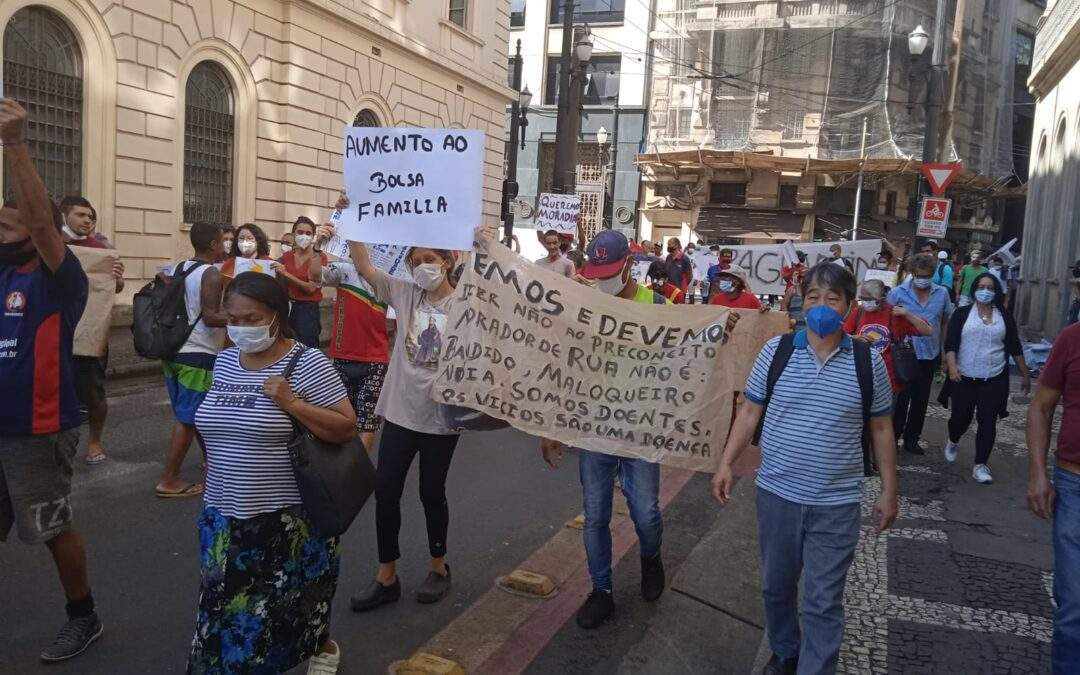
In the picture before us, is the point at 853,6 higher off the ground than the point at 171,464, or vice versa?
the point at 853,6

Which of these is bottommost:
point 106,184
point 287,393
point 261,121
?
point 287,393

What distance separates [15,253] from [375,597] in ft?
7.24

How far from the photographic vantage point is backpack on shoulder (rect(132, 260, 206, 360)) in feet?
19.3

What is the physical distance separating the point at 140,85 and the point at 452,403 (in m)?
10.5

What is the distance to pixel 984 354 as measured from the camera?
7.45 m

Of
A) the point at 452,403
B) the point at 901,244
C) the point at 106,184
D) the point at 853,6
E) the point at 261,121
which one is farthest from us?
the point at 901,244

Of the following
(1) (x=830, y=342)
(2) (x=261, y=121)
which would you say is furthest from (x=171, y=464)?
(2) (x=261, y=121)

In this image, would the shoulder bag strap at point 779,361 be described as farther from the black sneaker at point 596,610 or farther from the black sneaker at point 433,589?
the black sneaker at point 433,589

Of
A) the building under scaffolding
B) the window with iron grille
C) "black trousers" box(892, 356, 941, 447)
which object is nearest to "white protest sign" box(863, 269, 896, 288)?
"black trousers" box(892, 356, 941, 447)

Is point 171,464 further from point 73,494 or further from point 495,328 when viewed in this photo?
point 495,328

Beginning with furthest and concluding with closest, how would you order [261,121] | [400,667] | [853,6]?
[853,6]
[261,121]
[400,667]

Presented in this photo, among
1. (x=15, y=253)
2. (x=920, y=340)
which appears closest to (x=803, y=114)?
(x=920, y=340)

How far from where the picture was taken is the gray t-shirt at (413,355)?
4.28 m

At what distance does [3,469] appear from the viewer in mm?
3488
